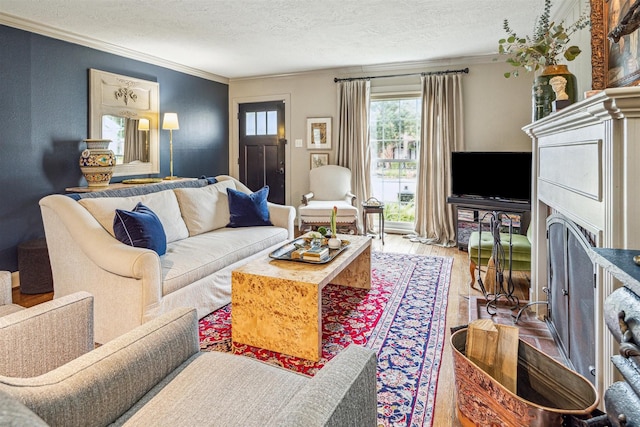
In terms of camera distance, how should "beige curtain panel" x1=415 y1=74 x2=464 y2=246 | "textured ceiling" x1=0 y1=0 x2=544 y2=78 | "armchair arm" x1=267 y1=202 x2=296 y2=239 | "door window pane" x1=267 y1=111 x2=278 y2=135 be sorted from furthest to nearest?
1. "door window pane" x1=267 y1=111 x2=278 y2=135
2. "beige curtain panel" x1=415 y1=74 x2=464 y2=246
3. "armchair arm" x1=267 y1=202 x2=296 y2=239
4. "textured ceiling" x1=0 y1=0 x2=544 y2=78

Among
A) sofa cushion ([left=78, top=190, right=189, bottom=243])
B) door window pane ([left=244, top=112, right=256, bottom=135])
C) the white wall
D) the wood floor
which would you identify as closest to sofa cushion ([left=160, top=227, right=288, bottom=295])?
sofa cushion ([left=78, top=190, right=189, bottom=243])

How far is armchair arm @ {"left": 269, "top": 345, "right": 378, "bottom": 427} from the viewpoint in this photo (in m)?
0.78

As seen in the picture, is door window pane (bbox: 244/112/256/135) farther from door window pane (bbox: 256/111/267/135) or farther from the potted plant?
the potted plant

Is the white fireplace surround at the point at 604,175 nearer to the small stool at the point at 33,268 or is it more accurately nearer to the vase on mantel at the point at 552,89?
the vase on mantel at the point at 552,89

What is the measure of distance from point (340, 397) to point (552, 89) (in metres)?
2.24

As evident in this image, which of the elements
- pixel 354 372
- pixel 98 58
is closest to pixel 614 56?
pixel 354 372

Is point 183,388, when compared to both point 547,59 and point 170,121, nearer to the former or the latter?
point 547,59

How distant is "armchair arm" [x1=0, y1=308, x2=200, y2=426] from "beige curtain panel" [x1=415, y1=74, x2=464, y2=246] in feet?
14.4

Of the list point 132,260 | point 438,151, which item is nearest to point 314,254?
point 132,260

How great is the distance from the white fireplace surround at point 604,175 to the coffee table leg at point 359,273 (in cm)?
166

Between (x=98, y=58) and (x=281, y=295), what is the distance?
12.4 feet

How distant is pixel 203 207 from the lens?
3.57m

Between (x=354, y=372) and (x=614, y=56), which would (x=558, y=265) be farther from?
(x=354, y=372)

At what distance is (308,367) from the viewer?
2.10 meters
